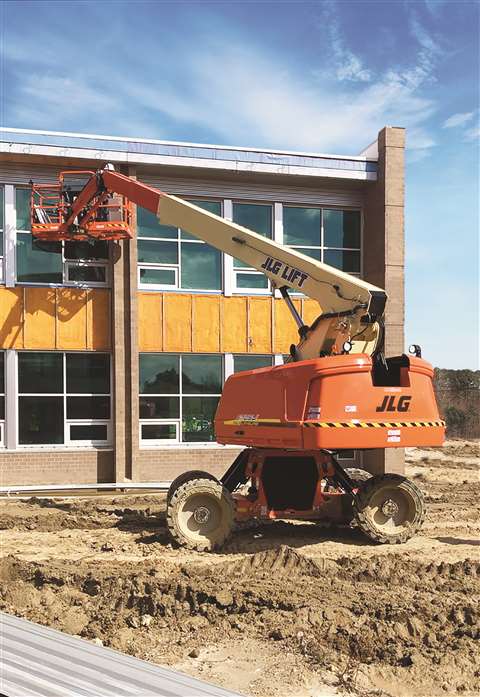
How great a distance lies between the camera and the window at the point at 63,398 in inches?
661

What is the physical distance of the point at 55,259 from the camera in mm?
17125

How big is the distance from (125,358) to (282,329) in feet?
14.2

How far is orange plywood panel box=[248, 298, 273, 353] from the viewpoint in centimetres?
1822

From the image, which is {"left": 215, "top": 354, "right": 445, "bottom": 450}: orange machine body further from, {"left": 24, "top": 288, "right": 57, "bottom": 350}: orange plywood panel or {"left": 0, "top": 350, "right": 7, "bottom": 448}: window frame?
{"left": 0, "top": 350, "right": 7, "bottom": 448}: window frame

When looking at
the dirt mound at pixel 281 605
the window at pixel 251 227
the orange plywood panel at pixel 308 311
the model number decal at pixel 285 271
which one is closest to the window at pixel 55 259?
the window at pixel 251 227

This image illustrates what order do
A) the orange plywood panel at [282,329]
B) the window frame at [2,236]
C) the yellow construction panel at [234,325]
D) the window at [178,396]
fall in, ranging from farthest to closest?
the orange plywood panel at [282,329]
the yellow construction panel at [234,325]
the window at [178,396]
the window frame at [2,236]

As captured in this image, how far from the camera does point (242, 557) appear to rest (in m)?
9.89

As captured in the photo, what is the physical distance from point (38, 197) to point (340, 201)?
811cm

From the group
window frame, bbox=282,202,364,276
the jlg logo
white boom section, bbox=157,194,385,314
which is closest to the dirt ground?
the jlg logo

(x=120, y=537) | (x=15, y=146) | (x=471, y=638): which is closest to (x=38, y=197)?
(x=15, y=146)

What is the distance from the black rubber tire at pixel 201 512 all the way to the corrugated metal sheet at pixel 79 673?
4.18 m

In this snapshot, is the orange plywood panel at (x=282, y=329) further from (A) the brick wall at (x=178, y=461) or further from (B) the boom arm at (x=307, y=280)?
(B) the boom arm at (x=307, y=280)

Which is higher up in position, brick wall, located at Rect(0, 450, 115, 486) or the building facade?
the building facade

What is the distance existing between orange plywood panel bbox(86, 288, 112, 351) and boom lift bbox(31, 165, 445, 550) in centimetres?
605
